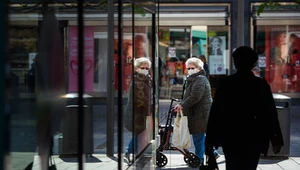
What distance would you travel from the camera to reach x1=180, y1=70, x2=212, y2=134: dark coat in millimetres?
9930

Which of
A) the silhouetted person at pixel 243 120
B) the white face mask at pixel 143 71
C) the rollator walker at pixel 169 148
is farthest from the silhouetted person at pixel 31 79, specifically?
the rollator walker at pixel 169 148

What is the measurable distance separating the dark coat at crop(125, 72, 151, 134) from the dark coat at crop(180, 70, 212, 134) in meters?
1.77

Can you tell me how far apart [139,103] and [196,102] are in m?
2.72

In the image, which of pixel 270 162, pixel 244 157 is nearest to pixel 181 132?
pixel 270 162

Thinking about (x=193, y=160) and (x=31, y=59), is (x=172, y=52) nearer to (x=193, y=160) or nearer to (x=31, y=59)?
(x=193, y=160)

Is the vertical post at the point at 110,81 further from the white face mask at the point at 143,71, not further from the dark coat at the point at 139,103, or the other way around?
the white face mask at the point at 143,71

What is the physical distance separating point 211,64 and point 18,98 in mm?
19443

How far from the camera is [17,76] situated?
3611 mm

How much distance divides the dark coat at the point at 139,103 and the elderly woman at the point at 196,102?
1.77m

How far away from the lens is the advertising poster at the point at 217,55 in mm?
22547

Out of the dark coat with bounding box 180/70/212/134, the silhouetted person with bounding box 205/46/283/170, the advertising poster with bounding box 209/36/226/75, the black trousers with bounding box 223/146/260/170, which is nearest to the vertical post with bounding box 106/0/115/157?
the silhouetted person with bounding box 205/46/283/170

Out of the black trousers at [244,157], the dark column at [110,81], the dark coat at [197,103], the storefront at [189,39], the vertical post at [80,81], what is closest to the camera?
the vertical post at [80,81]

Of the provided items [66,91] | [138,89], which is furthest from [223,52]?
[66,91]

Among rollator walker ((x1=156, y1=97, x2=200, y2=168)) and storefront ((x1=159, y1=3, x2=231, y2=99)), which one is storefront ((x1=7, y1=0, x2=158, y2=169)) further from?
storefront ((x1=159, y1=3, x2=231, y2=99))
